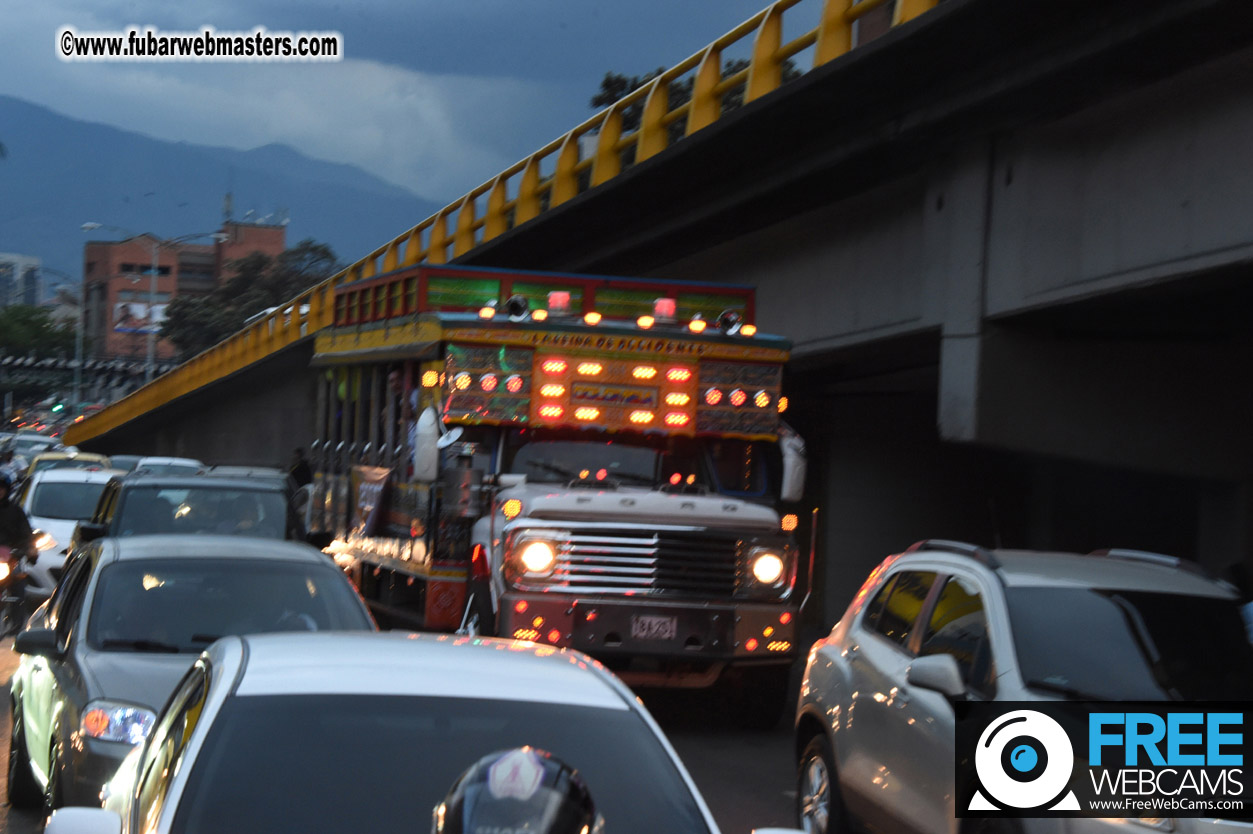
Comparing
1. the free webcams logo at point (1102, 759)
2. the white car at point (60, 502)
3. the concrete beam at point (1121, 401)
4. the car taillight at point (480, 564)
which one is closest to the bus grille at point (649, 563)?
the car taillight at point (480, 564)

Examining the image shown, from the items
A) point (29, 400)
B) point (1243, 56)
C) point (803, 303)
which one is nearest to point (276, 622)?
point (1243, 56)

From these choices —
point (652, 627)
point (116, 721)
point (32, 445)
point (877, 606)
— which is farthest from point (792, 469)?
point (32, 445)

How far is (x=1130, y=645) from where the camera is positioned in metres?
6.41

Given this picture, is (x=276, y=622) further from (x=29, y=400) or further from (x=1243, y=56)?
(x=29, y=400)

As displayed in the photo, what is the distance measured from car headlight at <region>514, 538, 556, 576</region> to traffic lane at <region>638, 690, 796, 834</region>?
1.63 metres

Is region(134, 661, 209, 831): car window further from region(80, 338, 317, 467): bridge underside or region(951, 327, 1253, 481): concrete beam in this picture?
region(80, 338, 317, 467): bridge underside

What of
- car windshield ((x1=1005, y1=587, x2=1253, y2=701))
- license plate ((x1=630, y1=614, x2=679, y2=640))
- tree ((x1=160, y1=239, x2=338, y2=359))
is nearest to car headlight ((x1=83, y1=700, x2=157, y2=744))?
car windshield ((x1=1005, y1=587, x2=1253, y2=701))

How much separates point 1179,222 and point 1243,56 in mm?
1101

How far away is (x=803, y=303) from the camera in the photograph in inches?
672

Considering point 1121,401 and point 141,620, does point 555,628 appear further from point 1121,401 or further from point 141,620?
point 1121,401

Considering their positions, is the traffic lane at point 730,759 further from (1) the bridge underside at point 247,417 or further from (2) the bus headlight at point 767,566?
(1) the bridge underside at point 247,417

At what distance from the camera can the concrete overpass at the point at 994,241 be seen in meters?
10.5

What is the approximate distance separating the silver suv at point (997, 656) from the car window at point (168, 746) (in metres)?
2.91

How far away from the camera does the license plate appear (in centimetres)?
1170
